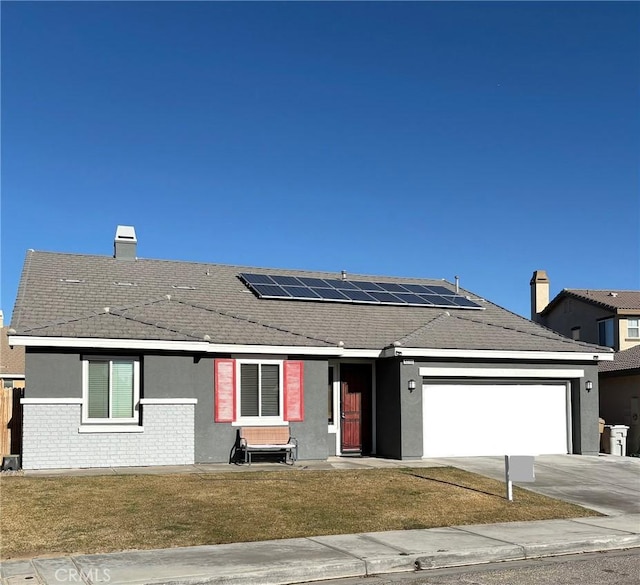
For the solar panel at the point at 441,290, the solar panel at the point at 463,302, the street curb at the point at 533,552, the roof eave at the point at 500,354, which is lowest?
the street curb at the point at 533,552

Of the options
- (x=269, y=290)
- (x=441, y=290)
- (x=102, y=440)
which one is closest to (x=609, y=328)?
(x=441, y=290)

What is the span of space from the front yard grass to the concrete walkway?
1.55 ft

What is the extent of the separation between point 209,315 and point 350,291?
5.85 m

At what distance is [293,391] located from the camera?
1802 cm

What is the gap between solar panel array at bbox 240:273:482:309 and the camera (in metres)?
22.0

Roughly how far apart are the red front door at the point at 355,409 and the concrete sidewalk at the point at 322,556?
28.1ft

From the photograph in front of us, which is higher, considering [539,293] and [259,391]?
[539,293]

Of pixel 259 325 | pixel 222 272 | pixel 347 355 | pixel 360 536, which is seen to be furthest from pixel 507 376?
pixel 360 536

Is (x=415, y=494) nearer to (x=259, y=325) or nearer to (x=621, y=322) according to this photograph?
(x=259, y=325)

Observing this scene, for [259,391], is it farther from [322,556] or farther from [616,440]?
[616,440]

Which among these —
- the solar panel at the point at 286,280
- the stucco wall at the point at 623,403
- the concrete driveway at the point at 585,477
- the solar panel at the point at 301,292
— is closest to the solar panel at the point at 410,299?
the solar panel at the point at 301,292

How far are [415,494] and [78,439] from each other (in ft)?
23.3

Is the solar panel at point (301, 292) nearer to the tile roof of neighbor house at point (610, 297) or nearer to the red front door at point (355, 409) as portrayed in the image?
the red front door at point (355, 409)

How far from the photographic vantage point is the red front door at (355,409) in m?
19.8
